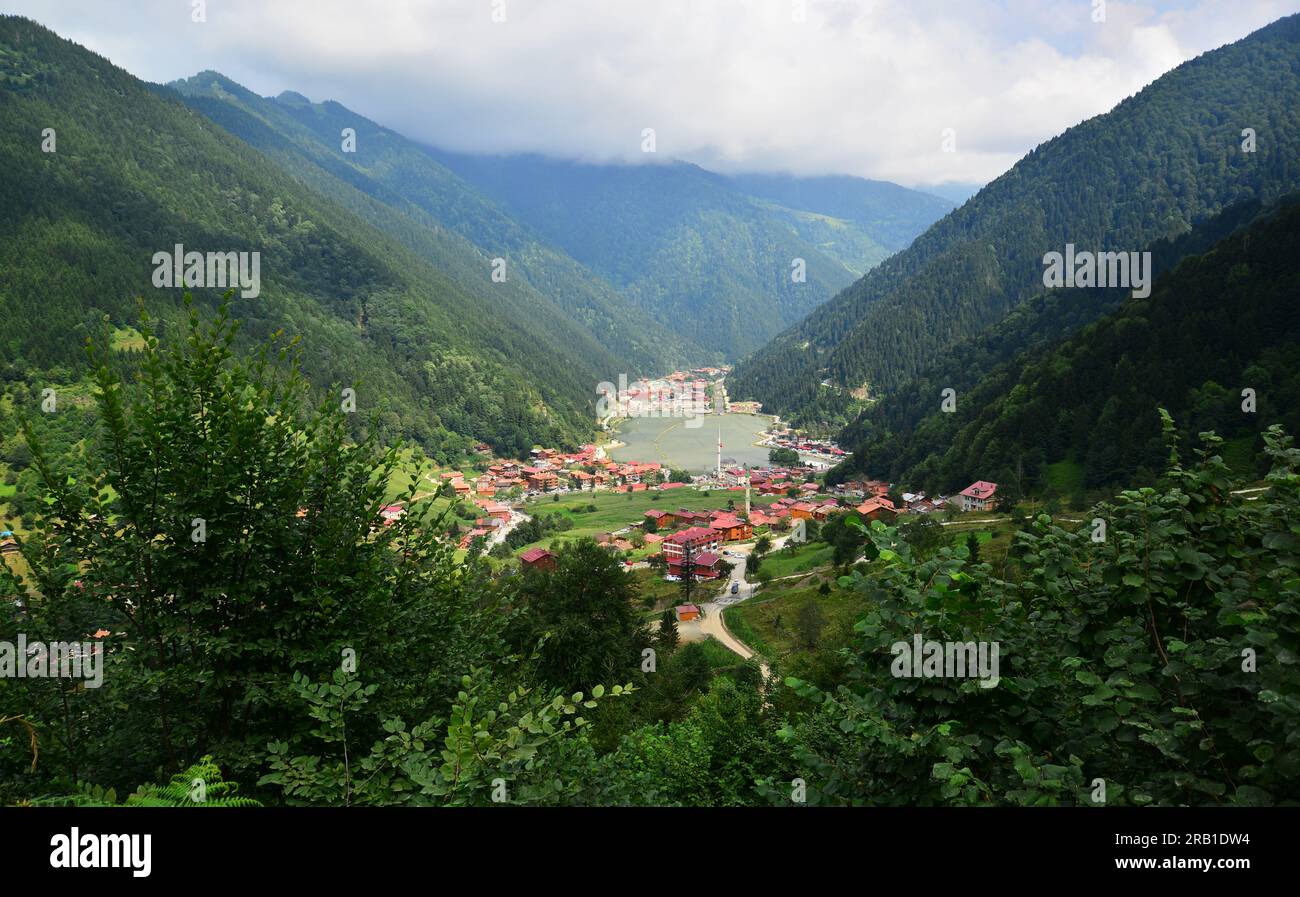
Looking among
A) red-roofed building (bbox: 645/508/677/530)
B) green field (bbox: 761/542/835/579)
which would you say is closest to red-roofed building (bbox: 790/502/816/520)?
red-roofed building (bbox: 645/508/677/530)

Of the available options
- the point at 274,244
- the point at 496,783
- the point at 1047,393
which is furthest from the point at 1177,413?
the point at 274,244

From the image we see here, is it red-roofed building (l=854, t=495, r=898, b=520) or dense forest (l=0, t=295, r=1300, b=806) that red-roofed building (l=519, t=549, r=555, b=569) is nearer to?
red-roofed building (l=854, t=495, r=898, b=520)

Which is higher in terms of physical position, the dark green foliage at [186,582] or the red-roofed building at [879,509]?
the dark green foliage at [186,582]

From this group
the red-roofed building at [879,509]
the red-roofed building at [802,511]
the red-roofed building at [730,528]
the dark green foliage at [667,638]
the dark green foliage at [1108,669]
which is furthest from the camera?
the red-roofed building at [802,511]

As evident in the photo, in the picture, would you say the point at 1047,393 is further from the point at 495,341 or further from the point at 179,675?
the point at 495,341

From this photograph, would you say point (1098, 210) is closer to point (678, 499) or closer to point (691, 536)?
point (678, 499)

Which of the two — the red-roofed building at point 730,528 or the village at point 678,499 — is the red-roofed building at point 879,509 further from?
the red-roofed building at point 730,528

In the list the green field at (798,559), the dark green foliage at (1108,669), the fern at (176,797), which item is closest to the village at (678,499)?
the green field at (798,559)

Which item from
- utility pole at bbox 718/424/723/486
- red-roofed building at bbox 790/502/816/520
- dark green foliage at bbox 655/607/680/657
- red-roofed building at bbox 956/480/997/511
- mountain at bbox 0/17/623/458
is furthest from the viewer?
utility pole at bbox 718/424/723/486
